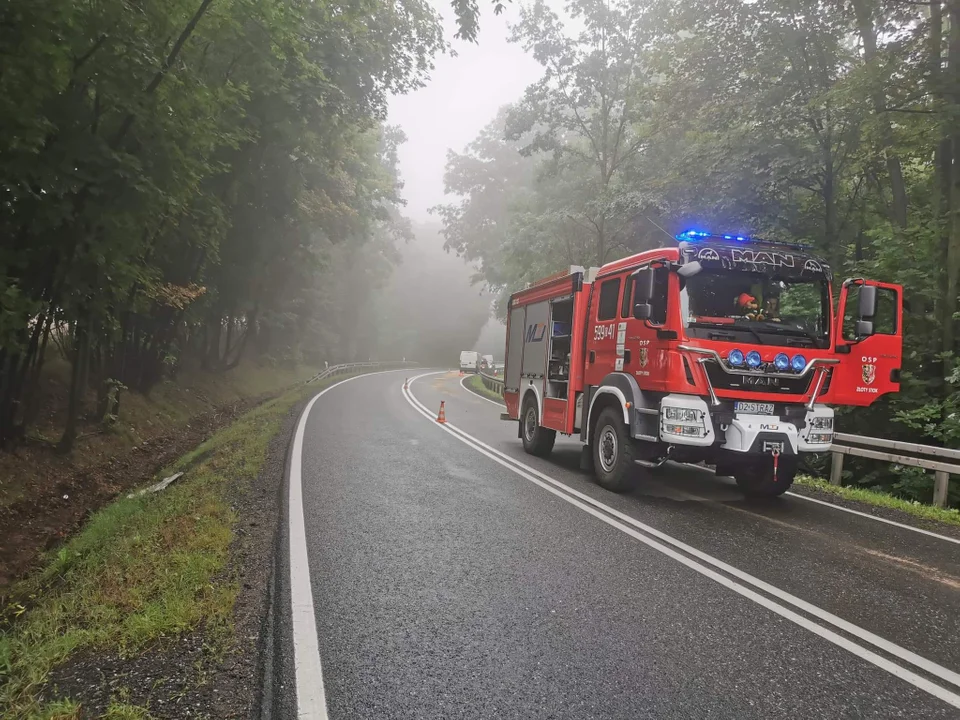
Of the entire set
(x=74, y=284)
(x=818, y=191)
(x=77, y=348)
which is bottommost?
(x=77, y=348)

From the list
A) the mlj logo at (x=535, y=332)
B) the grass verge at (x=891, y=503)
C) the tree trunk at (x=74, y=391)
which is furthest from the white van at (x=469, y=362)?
the grass verge at (x=891, y=503)

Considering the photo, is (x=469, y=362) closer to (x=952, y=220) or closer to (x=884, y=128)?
(x=884, y=128)

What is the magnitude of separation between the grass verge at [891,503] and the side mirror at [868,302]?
2.56m

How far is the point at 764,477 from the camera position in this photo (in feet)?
26.9

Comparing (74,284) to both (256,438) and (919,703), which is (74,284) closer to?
(256,438)

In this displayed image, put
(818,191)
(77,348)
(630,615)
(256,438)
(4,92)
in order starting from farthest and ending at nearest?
(818,191), (256,438), (77,348), (4,92), (630,615)

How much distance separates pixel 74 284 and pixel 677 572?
330 inches

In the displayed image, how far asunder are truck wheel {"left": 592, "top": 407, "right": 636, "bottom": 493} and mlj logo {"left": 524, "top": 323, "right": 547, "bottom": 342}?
8.42 ft

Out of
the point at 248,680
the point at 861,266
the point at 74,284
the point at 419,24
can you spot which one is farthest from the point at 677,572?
the point at 419,24

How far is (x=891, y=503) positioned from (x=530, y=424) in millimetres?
5488

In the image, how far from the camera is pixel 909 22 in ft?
38.9

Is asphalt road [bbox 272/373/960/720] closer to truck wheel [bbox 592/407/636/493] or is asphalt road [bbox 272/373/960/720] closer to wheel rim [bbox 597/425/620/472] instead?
truck wheel [bbox 592/407/636/493]

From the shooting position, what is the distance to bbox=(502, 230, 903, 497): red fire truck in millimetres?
6891

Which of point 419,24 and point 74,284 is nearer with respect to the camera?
point 74,284
